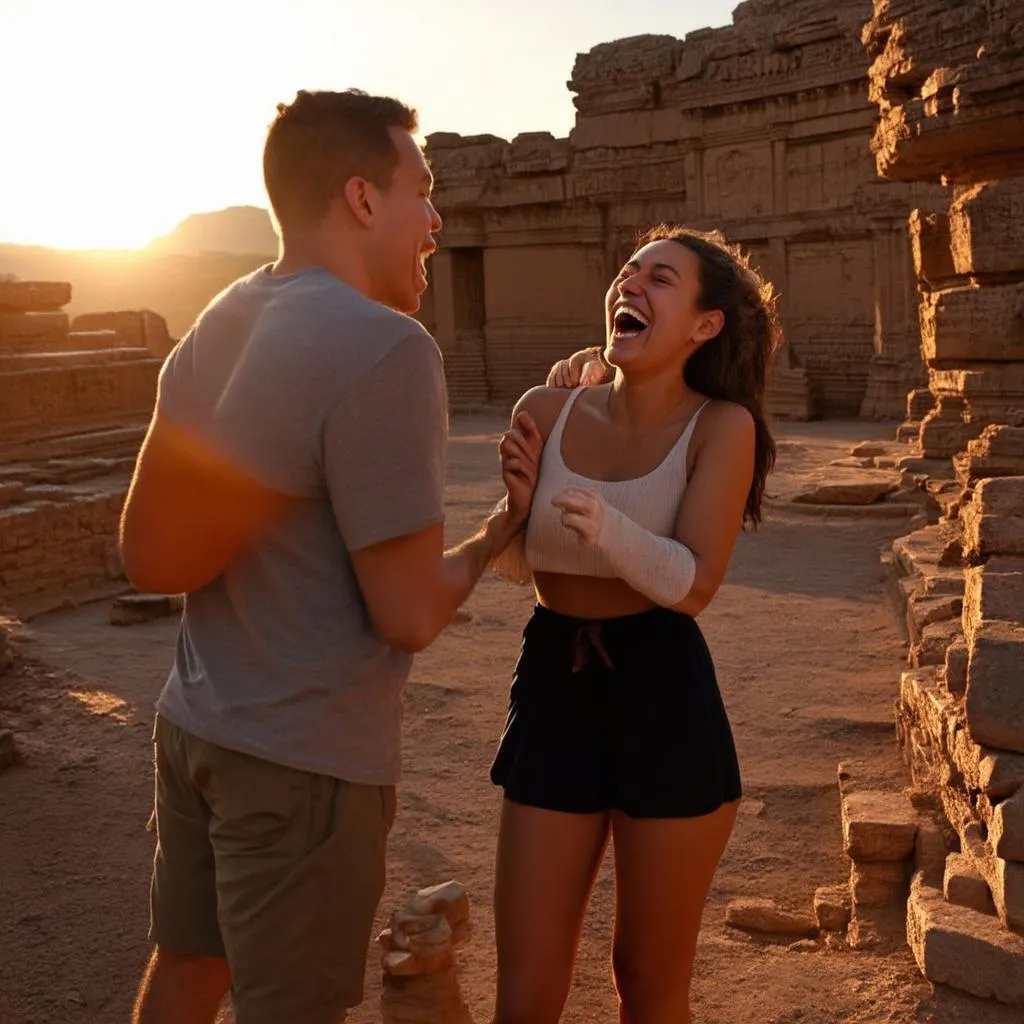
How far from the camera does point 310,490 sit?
2.04 metres

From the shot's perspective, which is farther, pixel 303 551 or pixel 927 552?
pixel 927 552

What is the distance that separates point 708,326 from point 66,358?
12466 millimetres

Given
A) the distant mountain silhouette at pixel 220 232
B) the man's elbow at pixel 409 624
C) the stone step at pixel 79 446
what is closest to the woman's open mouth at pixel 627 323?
the man's elbow at pixel 409 624

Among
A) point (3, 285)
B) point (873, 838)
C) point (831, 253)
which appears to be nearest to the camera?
point (873, 838)

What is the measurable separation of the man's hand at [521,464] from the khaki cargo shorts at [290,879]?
762 millimetres

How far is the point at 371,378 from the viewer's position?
1954 millimetres

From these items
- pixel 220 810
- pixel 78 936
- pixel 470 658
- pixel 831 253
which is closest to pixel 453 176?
pixel 831 253

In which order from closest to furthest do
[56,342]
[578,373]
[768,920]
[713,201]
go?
[578,373]
[768,920]
[56,342]
[713,201]

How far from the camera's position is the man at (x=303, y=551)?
1981 millimetres

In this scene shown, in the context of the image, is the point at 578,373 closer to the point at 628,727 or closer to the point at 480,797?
the point at 628,727

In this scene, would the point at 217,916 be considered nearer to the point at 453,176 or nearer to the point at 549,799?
the point at 549,799

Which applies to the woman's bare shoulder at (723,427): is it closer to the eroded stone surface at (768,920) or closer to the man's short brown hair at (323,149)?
the man's short brown hair at (323,149)

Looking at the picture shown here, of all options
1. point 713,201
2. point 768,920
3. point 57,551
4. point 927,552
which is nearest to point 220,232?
point 713,201

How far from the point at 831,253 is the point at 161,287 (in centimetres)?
4723
